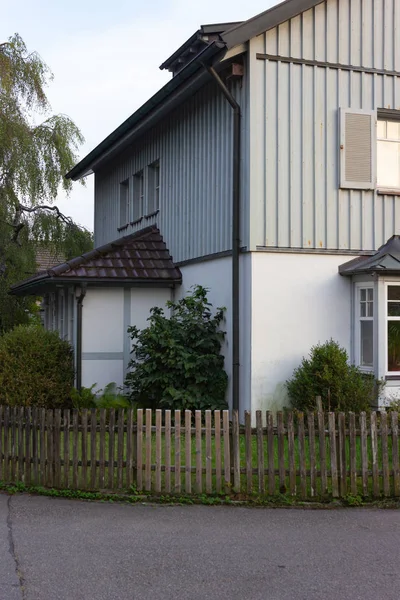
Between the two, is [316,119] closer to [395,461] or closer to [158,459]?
[395,461]

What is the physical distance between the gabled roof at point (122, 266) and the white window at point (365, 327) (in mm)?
4393

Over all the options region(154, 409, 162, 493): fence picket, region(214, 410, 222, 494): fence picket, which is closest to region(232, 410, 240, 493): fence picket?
region(214, 410, 222, 494): fence picket

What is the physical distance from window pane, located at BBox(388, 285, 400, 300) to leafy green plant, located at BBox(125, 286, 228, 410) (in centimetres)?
289

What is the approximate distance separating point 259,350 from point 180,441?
15.0 feet

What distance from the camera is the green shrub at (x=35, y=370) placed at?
14523 millimetres

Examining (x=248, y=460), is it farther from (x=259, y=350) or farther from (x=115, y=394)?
(x=115, y=394)

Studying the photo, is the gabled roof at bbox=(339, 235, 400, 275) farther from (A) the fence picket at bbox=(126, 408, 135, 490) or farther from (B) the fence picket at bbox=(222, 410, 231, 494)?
(A) the fence picket at bbox=(126, 408, 135, 490)

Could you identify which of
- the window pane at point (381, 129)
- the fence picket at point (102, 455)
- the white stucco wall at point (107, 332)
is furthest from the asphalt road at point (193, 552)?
the window pane at point (381, 129)

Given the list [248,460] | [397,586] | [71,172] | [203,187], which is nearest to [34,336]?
[203,187]

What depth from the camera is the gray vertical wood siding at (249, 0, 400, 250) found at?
13172 millimetres

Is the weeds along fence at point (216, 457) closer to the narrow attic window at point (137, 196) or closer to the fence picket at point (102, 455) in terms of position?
the fence picket at point (102, 455)

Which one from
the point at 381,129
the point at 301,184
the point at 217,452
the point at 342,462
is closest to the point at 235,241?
the point at 301,184

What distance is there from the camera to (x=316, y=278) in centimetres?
1351

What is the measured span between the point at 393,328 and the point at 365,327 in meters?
0.49
